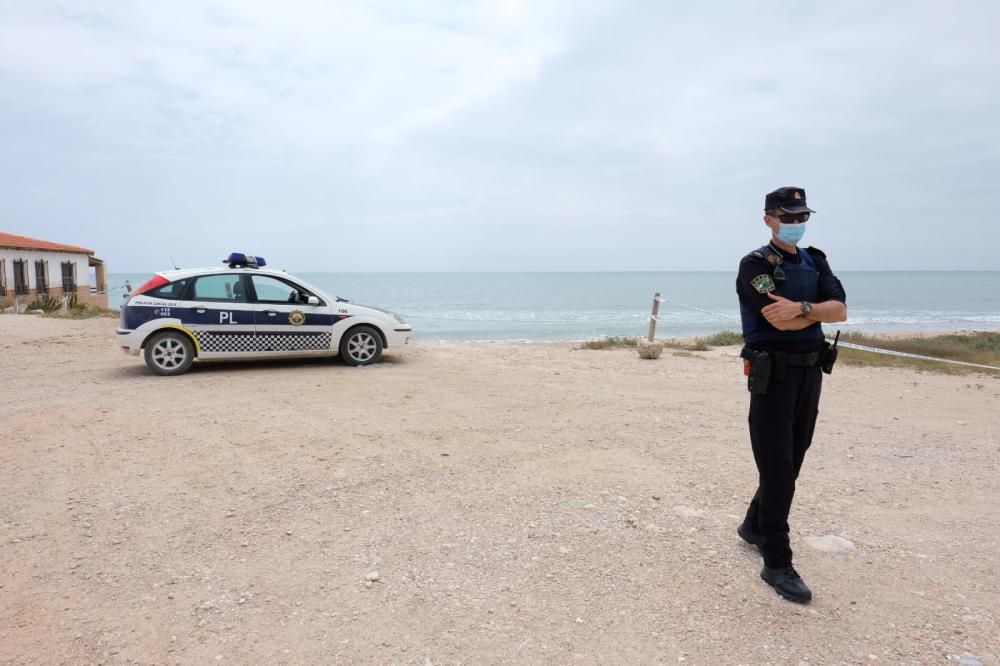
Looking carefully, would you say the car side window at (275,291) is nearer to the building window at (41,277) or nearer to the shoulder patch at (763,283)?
the shoulder patch at (763,283)

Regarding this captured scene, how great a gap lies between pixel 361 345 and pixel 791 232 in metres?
7.84

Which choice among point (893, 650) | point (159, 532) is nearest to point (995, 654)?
point (893, 650)

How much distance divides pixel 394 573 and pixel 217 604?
0.84 meters

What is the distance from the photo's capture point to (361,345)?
1007 cm

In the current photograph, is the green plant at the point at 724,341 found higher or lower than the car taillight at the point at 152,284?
lower

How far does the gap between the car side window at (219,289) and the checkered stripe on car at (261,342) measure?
53cm

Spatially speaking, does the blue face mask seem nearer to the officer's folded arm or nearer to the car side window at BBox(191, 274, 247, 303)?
the officer's folded arm

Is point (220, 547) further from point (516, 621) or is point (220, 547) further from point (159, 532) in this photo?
point (516, 621)

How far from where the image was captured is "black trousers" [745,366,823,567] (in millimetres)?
3129

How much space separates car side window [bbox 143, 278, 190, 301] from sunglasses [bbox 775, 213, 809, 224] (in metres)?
8.49

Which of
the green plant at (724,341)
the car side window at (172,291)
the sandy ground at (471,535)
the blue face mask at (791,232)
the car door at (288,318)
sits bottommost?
the sandy ground at (471,535)

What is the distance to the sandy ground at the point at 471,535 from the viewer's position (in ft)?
8.85

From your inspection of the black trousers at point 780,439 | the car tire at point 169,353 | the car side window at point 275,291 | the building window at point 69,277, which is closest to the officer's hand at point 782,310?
the black trousers at point 780,439

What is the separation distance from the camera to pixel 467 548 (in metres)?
3.51
